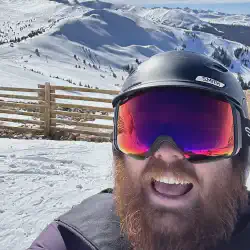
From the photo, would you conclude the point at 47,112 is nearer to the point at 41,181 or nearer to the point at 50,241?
the point at 41,181

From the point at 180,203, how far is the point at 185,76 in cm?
36

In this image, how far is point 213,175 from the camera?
38.1 inches

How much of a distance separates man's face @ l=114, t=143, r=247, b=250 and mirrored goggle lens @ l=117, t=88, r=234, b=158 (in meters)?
0.04

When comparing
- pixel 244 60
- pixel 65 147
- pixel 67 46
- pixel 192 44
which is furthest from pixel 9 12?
pixel 65 147

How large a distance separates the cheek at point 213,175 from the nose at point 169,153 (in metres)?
0.06

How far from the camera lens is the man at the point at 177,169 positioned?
93cm

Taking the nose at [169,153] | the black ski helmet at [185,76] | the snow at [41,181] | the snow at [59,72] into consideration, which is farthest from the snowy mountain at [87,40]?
the nose at [169,153]

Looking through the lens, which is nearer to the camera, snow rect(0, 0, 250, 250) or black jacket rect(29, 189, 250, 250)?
black jacket rect(29, 189, 250, 250)

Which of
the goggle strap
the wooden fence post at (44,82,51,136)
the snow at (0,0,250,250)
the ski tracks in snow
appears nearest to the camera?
the goggle strap

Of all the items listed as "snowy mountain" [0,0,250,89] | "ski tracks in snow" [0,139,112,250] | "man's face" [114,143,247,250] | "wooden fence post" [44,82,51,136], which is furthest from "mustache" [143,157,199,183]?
"snowy mountain" [0,0,250,89]

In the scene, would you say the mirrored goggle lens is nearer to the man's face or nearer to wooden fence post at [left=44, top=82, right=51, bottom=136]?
the man's face

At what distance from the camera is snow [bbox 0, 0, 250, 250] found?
3.52 meters

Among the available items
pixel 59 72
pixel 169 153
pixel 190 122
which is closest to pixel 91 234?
pixel 169 153

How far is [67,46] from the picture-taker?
8381 cm
